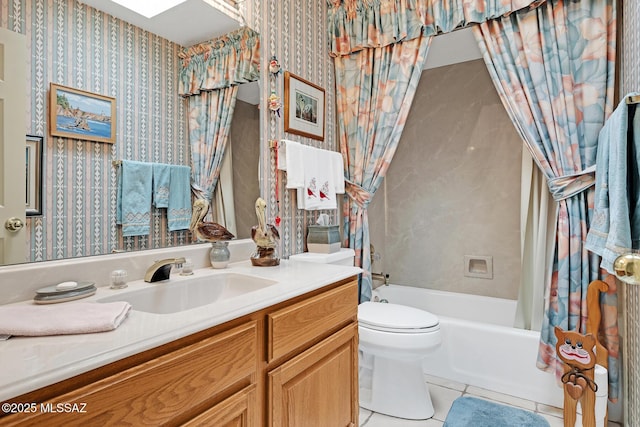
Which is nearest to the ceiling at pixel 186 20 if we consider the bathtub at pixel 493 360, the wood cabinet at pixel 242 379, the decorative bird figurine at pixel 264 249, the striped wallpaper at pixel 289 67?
the striped wallpaper at pixel 289 67

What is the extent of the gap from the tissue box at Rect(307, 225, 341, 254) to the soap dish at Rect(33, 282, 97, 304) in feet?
4.25

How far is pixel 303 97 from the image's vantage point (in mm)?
2146

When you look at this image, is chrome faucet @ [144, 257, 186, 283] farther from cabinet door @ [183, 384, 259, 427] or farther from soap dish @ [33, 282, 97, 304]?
cabinet door @ [183, 384, 259, 427]

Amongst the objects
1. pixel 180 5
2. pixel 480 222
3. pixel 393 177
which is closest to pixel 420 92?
pixel 393 177

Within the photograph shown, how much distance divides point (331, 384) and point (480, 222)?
2075mm

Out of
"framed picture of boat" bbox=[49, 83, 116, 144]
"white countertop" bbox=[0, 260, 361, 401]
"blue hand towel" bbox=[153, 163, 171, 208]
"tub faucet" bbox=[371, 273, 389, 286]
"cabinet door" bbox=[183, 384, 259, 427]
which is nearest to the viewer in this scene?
"white countertop" bbox=[0, 260, 361, 401]

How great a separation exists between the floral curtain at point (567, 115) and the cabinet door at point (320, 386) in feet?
3.66

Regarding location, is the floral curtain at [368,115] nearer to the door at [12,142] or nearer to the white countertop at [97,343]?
the white countertop at [97,343]

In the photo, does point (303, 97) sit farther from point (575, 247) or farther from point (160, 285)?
point (575, 247)

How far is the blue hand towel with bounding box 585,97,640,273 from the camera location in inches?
49.7

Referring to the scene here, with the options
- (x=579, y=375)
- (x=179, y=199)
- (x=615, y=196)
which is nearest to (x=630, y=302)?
(x=579, y=375)

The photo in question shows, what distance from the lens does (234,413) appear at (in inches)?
35.2

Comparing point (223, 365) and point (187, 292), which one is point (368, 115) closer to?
point (187, 292)

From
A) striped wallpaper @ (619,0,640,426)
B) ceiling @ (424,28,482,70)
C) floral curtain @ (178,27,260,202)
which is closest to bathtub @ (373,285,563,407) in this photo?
striped wallpaper @ (619,0,640,426)
